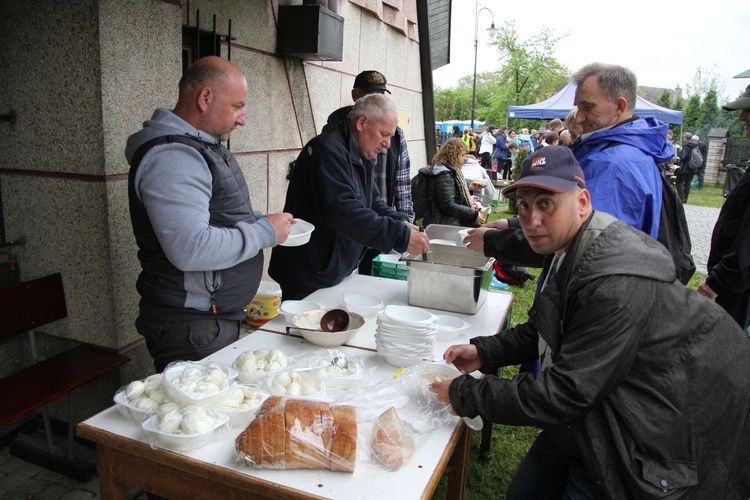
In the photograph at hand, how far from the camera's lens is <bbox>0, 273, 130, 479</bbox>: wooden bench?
2697mm

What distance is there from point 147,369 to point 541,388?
2.67 m

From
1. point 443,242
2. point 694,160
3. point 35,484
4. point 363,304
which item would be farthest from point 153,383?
point 694,160

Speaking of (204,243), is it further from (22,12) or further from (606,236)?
(22,12)

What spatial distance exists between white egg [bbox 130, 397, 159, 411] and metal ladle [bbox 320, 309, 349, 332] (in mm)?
882

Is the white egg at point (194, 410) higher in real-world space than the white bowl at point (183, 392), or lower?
lower

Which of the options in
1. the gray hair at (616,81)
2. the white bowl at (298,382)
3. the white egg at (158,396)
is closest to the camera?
the white egg at (158,396)

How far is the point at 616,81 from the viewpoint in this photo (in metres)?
2.46

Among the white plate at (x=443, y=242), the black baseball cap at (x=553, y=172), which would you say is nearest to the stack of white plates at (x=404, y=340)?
the black baseball cap at (x=553, y=172)

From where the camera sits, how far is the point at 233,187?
2305 millimetres

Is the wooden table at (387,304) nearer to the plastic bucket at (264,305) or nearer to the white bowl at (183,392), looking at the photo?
the white bowl at (183,392)

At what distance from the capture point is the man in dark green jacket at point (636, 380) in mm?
1460

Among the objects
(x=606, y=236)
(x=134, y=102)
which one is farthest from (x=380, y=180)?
(x=606, y=236)

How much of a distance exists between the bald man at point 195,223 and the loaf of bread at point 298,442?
0.82m

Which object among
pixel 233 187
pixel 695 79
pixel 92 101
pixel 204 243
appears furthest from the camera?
pixel 695 79
